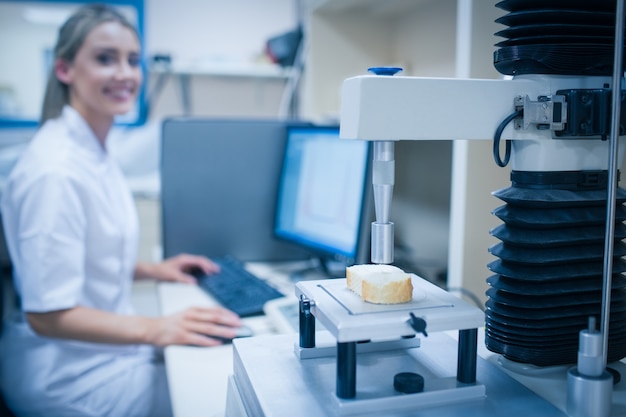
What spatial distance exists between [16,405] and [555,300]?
108cm

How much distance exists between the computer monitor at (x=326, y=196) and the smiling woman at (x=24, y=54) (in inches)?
70.5

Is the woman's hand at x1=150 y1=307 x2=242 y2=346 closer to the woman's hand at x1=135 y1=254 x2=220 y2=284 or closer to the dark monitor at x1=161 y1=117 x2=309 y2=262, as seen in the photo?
the woman's hand at x1=135 y1=254 x2=220 y2=284

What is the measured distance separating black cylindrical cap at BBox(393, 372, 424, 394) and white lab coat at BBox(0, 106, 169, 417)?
0.82 meters

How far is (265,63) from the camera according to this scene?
2.97m

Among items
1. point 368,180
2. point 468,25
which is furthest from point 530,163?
point 368,180

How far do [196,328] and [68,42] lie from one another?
0.85 meters

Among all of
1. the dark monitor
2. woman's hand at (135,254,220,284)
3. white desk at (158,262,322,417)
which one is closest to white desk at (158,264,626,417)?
white desk at (158,262,322,417)

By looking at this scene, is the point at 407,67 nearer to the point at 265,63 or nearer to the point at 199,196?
the point at 199,196

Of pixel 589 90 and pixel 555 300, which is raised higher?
pixel 589 90

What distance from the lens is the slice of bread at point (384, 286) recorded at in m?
0.52

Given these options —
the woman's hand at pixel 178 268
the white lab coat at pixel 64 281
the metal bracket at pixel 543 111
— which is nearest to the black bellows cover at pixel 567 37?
the metal bracket at pixel 543 111

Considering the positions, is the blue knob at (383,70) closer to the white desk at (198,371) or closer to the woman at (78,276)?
the white desk at (198,371)

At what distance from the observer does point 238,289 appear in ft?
4.27

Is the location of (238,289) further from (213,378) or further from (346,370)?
(346,370)
